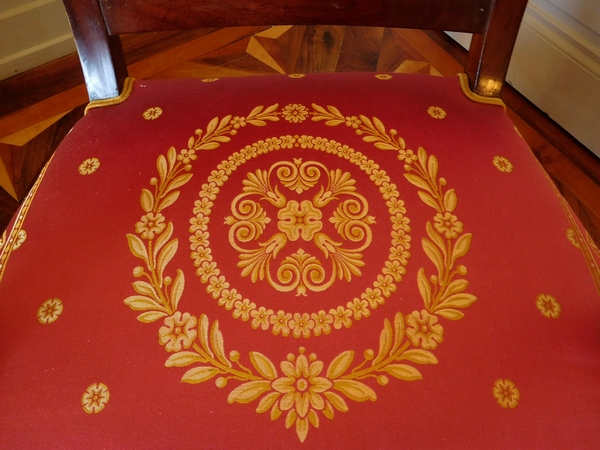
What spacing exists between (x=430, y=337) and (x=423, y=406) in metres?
0.05

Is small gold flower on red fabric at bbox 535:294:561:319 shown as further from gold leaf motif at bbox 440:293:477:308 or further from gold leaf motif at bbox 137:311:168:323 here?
gold leaf motif at bbox 137:311:168:323

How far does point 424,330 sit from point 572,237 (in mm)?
156

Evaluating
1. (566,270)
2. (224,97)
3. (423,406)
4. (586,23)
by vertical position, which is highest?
(586,23)

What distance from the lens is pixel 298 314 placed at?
1.14ft

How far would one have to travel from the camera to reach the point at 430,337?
1.11 feet

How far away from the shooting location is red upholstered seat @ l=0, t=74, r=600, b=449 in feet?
1.03

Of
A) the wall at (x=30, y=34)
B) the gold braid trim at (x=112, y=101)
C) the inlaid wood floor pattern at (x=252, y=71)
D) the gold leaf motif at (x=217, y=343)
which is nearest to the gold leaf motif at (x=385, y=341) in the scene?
the gold leaf motif at (x=217, y=343)

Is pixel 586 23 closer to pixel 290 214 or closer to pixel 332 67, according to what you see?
pixel 332 67

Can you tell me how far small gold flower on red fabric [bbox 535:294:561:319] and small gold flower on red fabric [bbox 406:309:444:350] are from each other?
3.0 inches

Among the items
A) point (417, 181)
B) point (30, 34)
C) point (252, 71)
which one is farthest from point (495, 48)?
point (30, 34)

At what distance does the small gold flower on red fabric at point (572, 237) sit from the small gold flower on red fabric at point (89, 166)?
1.30 feet

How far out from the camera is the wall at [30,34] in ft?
3.30

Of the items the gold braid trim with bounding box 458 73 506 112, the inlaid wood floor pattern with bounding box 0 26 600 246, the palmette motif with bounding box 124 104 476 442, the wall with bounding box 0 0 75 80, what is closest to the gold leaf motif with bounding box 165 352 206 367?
the palmette motif with bounding box 124 104 476 442

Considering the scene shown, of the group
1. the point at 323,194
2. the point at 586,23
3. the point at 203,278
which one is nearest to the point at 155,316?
the point at 203,278
